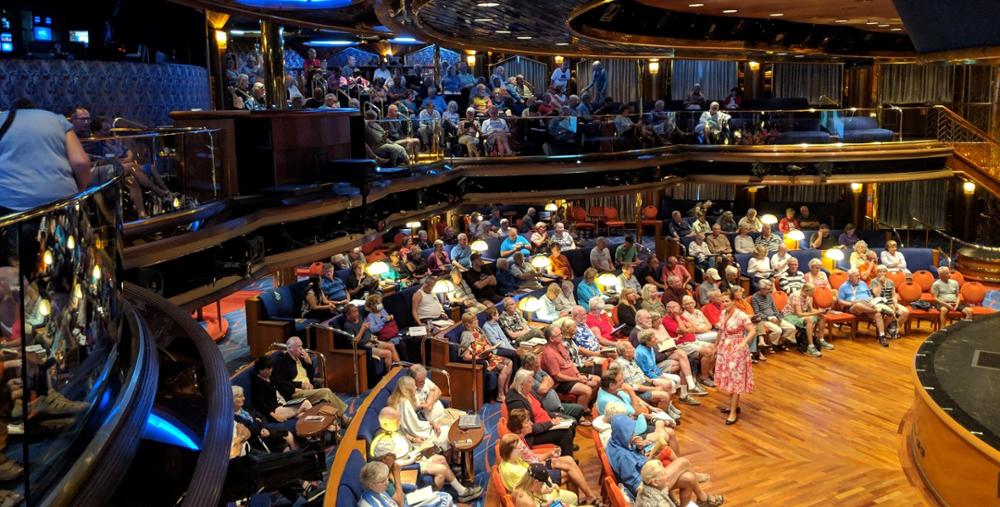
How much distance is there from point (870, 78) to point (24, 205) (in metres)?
21.6

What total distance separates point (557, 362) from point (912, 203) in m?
15.1

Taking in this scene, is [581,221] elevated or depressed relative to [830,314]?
elevated

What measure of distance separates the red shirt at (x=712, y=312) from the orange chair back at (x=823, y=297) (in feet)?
6.38

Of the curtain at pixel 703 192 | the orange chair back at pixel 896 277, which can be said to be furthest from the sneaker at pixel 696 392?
the curtain at pixel 703 192

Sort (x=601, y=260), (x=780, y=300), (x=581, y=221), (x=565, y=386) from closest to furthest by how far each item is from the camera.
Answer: (x=565, y=386)
(x=780, y=300)
(x=601, y=260)
(x=581, y=221)

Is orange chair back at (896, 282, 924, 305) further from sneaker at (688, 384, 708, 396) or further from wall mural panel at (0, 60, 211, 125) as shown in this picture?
wall mural panel at (0, 60, 211, 125)

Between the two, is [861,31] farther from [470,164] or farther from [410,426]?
[410,426]

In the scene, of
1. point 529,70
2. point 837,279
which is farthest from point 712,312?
point 529,70

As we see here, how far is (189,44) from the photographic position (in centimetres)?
1603

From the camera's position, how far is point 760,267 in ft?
46.6

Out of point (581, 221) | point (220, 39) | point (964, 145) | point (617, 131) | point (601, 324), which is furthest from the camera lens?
point (581, 221)

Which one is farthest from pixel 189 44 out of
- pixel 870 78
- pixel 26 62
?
pixel 870 78

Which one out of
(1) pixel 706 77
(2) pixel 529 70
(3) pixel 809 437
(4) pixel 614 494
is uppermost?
(2) pixel 529 70

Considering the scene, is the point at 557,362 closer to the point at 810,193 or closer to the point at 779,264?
the point at 779,264
